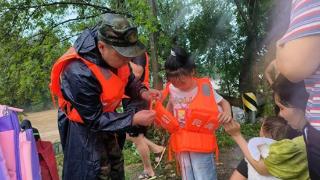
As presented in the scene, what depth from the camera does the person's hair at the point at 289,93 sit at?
226 centimetres

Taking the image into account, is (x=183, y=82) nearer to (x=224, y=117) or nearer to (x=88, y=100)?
(x=224, y=117)

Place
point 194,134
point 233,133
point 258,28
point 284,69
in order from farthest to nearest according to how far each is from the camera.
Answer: point 258,28
point 194,134
point 233,133
point 284,69

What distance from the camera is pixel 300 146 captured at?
2.17 metres

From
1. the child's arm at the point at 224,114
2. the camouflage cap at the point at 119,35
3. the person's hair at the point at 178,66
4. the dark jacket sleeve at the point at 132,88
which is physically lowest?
the child's arm at the point at 224,114

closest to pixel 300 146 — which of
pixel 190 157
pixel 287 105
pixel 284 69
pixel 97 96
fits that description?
pixel 287 105

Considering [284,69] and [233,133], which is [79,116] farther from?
[284,69]

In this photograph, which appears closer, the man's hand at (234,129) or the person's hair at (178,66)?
the man's hand at (234,129)

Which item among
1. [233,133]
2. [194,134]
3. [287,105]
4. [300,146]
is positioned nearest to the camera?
[300,146]

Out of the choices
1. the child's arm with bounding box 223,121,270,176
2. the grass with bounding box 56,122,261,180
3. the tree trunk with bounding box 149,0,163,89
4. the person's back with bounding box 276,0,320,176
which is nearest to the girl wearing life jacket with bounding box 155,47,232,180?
the child's arm with bounding box 223,121,270,176

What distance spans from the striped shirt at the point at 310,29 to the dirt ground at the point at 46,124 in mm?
14738

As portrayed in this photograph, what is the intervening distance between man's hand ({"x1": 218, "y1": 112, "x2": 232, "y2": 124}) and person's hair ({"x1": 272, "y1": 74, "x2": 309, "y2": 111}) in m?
0.48

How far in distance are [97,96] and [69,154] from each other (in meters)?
0.50

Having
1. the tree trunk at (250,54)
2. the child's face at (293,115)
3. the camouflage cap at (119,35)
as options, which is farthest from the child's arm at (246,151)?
the tree trunk at (250,54)

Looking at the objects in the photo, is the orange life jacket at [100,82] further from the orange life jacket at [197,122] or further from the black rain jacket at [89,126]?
the orange life jacket at [197,122]
